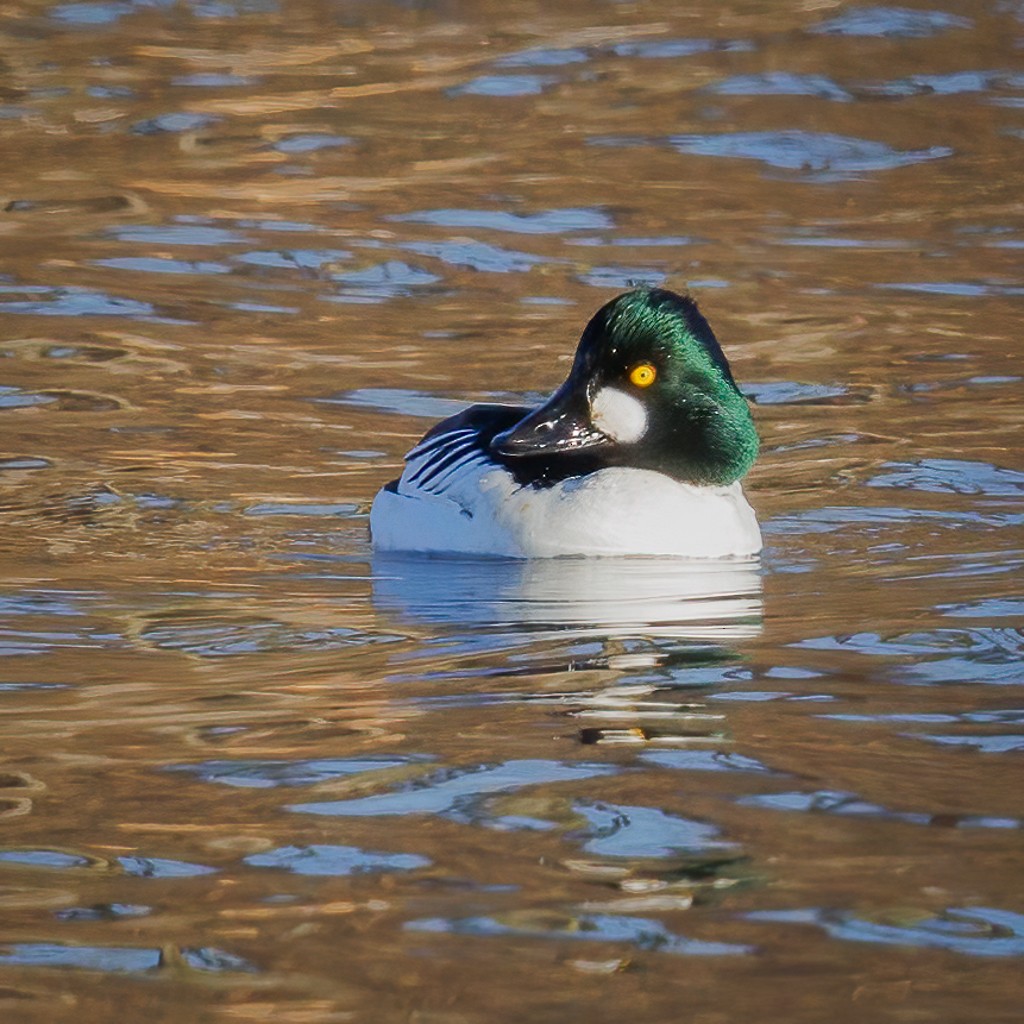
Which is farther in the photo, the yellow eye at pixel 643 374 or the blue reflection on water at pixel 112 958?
A: the yellow eye at pixel 643 374

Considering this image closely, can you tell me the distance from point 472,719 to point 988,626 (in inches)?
76.4

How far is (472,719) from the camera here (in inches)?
240

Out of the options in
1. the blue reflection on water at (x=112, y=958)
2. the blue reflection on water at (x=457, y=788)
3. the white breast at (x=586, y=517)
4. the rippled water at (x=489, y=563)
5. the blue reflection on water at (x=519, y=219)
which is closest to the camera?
the blue reflection on water at (x=112, y=958)

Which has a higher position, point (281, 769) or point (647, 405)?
point (647, 405)

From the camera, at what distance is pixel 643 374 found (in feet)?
28.7

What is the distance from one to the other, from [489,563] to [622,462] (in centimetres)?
62

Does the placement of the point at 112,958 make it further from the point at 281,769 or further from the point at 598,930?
the point at 281,769

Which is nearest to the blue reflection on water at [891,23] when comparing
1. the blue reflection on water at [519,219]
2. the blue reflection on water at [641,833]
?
the blue reflection on water at [519,219]

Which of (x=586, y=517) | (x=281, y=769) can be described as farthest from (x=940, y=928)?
(x=586, y=517)

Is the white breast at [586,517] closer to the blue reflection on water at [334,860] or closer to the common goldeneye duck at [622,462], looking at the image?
the common goldeneye duck at [622,462]

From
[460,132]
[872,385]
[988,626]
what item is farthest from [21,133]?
[988,626]

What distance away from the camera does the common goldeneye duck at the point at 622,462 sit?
864cm

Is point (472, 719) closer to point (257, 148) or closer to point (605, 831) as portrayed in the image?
point (605, 831)

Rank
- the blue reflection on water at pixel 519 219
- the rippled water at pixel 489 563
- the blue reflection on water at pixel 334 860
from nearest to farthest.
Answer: the rippled water at pixel 489 563 < the blue reflection on water at pixel 334 860 < the blue reflection on water at pixel 519 219
